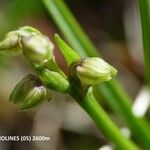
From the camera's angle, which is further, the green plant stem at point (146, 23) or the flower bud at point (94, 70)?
the green plant stem at point (146, 23)

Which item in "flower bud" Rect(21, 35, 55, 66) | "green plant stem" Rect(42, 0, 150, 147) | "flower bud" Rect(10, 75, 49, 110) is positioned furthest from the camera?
"green plant stem" Rect(42, 0, 150, 147)

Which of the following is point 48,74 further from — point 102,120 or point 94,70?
point 102,120

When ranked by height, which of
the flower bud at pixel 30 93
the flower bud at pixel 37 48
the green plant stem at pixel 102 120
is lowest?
the green plant stem at pixel 102 120

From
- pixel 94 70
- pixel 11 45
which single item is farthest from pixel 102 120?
pixel 11 45

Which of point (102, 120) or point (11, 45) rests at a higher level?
point (11, 45)

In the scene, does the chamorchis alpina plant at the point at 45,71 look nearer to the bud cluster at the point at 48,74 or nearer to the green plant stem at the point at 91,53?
the bud cluster at the point at 48,74

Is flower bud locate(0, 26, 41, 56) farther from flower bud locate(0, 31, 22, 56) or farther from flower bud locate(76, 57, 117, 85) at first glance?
flower bud locate(76, 57, 117, 85)

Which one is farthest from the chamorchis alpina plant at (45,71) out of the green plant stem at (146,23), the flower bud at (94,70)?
the green plant stem at (146,23)

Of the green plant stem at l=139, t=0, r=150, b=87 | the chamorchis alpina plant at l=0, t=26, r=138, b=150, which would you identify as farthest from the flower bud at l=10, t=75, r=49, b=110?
the green plant stem at l=139, t=0, r=150, b=87
